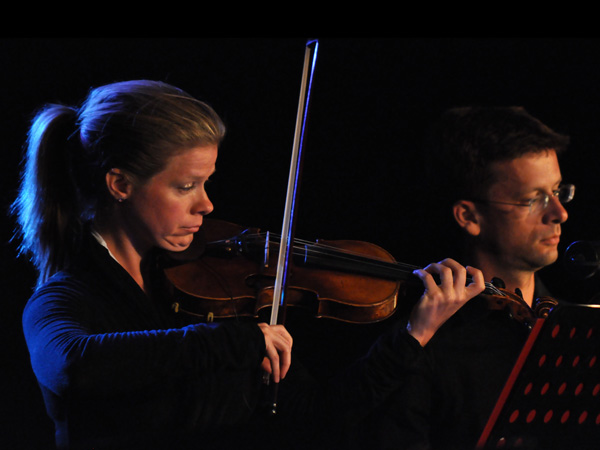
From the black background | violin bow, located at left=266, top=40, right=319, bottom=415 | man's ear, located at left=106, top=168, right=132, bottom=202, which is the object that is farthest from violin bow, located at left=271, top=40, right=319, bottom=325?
the black background

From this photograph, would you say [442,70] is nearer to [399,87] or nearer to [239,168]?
[399,87]

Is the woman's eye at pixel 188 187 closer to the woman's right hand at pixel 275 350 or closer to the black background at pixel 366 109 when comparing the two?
the woman's right hand at pixel 275 350

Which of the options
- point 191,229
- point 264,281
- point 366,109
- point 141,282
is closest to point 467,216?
point 366,109

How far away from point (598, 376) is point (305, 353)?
3.20ft

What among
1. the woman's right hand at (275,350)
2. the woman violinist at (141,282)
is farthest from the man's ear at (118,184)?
the woman's right hand at (275,350)

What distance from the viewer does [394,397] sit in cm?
162

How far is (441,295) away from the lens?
1.54 m

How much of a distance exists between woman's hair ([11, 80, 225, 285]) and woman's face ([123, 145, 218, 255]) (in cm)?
2

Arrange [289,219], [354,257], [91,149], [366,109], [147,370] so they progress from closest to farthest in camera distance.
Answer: [147,370]
[289,219]
[91,149]
[354,257]
[366,109]

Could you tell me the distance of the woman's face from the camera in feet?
4.79

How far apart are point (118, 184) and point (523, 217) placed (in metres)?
1.09

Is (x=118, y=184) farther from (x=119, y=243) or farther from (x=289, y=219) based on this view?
(x=289, y=219)

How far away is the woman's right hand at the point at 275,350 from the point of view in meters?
1.23

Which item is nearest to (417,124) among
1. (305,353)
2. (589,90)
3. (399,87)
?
(399,87)
